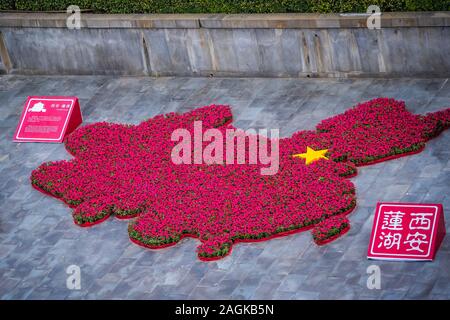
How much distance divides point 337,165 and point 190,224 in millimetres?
3121

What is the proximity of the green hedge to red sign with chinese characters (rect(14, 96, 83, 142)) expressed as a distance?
10.6 feet

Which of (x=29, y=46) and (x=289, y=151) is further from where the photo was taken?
(x=29, y=46)

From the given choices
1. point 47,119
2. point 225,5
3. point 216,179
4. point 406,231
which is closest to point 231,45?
point 225,5

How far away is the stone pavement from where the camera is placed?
17703 millimetres

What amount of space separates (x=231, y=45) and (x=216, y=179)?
15.4ft

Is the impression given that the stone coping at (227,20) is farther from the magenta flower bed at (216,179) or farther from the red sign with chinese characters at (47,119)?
the red sign with chinese characters at (47,119)

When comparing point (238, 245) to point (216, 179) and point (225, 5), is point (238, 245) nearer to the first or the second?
point (216, 179)

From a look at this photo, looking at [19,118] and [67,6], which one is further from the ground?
[67,6]

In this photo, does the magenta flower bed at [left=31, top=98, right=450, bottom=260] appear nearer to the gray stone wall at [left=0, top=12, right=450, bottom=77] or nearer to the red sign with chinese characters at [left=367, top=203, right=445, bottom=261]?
the red sign with chinese characters at [left=367, top=203, right=445, bottom=261]

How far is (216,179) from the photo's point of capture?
67.8ft
